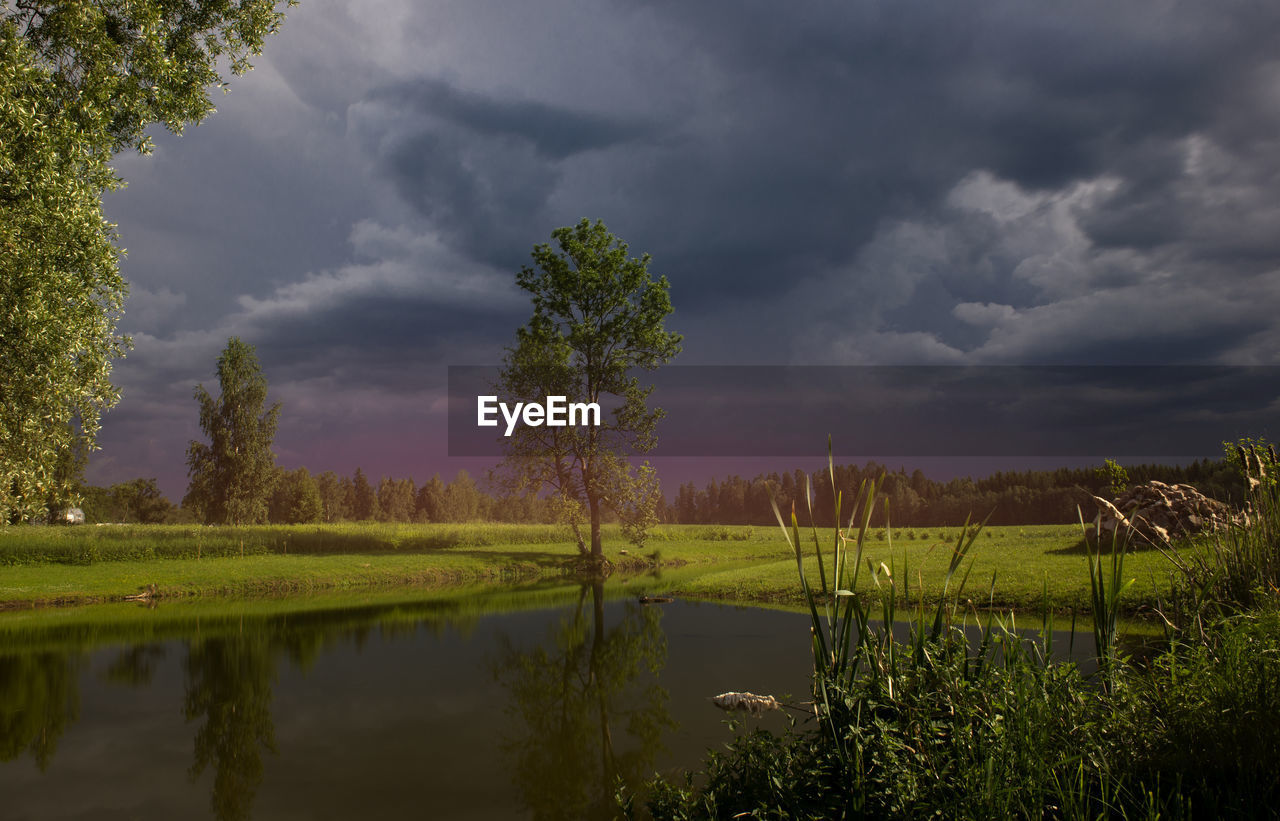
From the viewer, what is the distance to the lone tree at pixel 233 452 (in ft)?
225

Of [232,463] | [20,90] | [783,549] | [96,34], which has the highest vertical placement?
[96,34]

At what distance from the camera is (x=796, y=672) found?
13070 millimetres

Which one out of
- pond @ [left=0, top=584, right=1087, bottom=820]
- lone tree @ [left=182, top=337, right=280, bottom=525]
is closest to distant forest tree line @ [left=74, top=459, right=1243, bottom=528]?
lone tree @ [left=182, top=337, right=280, bottom=525]

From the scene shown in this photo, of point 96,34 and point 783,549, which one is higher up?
point 96,34

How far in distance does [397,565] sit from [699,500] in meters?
123

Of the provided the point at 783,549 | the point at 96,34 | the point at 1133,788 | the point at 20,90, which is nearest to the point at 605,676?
the point at 1133,788

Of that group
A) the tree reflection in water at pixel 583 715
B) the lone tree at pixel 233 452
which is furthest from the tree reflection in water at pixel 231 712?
the lone tree at pixel 233 452

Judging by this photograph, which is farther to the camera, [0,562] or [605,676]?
[0,562]

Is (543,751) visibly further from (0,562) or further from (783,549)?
(783,549)

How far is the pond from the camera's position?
8.48 metres

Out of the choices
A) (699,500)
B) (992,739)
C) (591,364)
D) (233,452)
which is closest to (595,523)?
(591,364)

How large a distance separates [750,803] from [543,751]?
514 cm

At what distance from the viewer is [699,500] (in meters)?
156

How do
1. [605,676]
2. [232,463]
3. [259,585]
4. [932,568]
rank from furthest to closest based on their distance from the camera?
[232,463] < [259,585] < [932,568] < [605,676]
